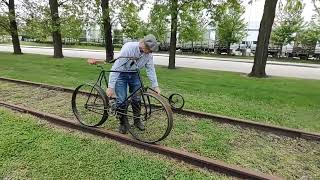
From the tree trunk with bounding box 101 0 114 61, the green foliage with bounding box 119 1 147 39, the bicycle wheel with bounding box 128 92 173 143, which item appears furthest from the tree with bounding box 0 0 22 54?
the bicycle wheel with bounding box 128 92 173 143

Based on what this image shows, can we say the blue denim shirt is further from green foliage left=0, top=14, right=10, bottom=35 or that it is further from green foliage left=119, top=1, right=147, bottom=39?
green foliage left=0, top=14, right=10, bottom=35

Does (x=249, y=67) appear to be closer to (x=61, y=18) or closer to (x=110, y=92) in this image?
(x=61, y=18)

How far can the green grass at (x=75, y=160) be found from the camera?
3812 mm

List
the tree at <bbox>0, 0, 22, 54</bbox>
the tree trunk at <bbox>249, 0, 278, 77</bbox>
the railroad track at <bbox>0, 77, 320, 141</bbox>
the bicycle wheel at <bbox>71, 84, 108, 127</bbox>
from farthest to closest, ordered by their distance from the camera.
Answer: the tree at <bbox>0, 0, 22, 54</bbox> < the tree trunk at <bbox>249, 0, 278, 77</bbox> < the railroad track at <bbox>0, 77, 320, 141</bbox> < the bicycle wheel at <bbox>71, 84, 108, 127</bbox>

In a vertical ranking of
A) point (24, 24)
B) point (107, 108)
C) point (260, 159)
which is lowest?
point (260, 159)

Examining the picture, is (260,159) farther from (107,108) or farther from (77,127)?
(77,127)

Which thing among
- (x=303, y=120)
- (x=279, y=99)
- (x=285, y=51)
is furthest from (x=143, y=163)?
(x=285, y=51)

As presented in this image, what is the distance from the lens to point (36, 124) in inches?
216

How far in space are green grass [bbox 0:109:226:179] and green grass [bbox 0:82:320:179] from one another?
0.58 metres

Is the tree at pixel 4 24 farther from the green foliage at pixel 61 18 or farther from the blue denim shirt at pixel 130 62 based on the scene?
the blue denim shirt at pixel 130 62

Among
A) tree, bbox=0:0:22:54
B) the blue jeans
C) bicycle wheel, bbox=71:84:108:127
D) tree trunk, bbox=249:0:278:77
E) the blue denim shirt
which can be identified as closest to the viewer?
the blue denim shirt

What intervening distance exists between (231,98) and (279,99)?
1.39m

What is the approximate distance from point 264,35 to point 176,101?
8.46 m

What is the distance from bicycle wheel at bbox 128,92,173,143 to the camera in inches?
175
